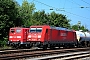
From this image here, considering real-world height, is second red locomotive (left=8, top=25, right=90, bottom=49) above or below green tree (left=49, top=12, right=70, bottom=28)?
below

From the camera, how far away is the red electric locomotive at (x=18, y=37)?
102ft

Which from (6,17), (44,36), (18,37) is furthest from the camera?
(6,17)

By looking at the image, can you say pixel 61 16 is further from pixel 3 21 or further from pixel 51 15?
pixel 3 21

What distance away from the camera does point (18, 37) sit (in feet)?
104

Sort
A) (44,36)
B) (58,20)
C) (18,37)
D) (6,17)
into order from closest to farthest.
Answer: (44,36) → (18,37) → (6,17) → (58,20)

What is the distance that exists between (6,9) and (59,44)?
32.3ft

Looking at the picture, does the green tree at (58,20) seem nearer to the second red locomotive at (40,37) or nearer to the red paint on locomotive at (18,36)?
the second red locomotive at (40,37)

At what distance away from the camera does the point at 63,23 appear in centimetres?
6812

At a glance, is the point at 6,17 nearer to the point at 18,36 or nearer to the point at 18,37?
the point at 18,36

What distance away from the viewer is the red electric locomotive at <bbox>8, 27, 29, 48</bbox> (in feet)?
102

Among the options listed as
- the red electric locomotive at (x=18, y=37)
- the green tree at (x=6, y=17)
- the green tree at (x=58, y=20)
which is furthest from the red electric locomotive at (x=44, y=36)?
the green tree at (x=58, y=20)

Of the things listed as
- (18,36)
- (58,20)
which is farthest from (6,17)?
(58,20)

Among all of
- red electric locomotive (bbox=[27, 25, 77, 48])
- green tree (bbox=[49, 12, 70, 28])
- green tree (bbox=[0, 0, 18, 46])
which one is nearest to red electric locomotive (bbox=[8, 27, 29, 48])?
red electric locomotive (bbox=[27, 25, 77, 48])

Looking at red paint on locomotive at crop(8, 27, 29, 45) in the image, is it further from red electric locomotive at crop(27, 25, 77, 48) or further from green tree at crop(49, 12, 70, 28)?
green tree at crop(49, 12, 70, 28)
